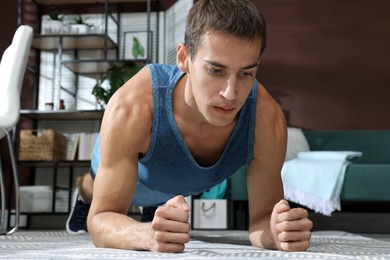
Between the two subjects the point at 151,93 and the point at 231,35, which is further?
the point at 151,93

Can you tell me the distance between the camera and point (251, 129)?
1.35 meters

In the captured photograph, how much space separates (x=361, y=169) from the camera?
9.32ft

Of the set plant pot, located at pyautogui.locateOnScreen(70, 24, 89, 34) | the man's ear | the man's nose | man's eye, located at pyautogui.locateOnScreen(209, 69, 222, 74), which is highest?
plant pot, located at pyautogui.locateOnScreen(70, 24, 89, 34)

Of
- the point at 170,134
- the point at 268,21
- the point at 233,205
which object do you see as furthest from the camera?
the point at 268,21

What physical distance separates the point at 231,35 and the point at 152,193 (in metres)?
0.78

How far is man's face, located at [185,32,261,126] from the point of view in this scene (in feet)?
3.51

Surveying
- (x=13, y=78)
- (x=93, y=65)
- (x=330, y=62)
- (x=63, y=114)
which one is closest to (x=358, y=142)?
(x=330, y=62)

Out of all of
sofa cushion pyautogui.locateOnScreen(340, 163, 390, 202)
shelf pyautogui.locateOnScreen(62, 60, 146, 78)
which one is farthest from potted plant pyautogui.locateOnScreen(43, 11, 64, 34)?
sofa cushion pyautogui.locateOnScreen(340, 163, 390, 202)

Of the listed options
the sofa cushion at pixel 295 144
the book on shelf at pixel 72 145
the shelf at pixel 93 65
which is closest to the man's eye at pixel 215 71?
the sofa cushion at pixel 295 144

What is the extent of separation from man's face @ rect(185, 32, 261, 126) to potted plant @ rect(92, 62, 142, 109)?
8.99 feet

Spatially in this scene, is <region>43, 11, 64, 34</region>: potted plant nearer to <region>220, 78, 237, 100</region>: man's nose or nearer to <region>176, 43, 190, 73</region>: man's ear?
<region>176, 43, 190, 73</region>: man's ear

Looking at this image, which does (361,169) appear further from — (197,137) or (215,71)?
(215,71)

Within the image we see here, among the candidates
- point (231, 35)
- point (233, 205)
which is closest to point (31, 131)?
point (233, 205)

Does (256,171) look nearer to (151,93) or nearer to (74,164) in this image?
(151,93)
